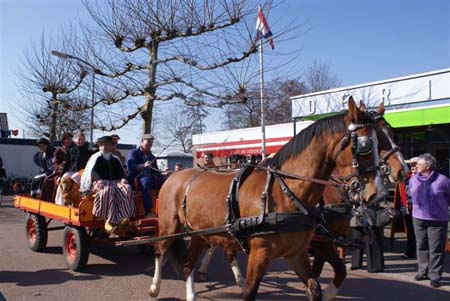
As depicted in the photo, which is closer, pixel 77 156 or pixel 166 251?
pixel 166 251

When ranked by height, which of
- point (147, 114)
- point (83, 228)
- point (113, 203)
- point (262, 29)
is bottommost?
point (83, 228)

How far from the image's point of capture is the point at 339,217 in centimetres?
555

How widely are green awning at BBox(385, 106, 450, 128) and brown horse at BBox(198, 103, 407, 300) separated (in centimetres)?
673

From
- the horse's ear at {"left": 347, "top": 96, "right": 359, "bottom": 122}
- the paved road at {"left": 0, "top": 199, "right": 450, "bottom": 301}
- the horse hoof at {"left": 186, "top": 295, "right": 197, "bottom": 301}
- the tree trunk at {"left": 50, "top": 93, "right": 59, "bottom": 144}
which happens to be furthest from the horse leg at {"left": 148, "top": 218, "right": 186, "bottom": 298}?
the tree trunk at {"left": 50, "top": 93, "right": 59, "bottom": 144}

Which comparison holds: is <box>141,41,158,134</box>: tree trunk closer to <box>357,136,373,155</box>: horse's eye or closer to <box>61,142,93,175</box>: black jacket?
<box>61,142,93,175</box>: black jacket

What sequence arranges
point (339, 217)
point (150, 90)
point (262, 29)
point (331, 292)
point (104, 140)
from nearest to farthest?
point (331, 292), point (339, 217), point (104, 140), point (262, 29), point (150, 90)

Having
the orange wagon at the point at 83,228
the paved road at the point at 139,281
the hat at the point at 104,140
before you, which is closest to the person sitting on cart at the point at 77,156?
the orange wagon at the point at 83,228

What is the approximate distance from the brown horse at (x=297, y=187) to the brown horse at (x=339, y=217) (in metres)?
0.08

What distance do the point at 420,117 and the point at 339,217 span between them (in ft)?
24.6

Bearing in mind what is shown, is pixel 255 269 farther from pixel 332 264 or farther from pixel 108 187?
pixel 108 187

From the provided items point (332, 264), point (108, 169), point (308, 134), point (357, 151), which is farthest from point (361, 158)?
point (108, 169)

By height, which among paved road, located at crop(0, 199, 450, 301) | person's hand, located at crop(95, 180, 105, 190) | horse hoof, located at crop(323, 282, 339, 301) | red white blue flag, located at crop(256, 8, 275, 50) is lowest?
paved road, located at crop(0, 199, 450, 301)

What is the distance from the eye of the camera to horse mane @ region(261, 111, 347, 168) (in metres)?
3.73

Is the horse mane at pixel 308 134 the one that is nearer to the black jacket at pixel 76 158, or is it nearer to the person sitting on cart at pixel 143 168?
the person sitting on cart at pixel 143 168
